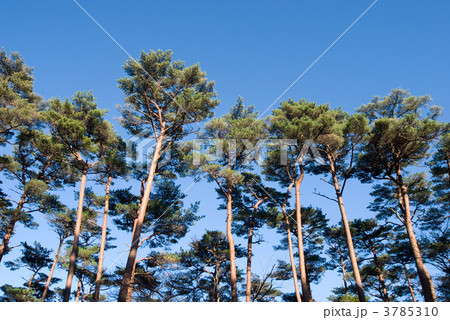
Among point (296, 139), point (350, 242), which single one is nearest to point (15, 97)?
point (296, 139)

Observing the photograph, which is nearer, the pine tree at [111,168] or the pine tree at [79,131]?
the pine tree at [79,131]

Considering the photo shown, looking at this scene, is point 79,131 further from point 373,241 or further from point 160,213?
point 373,241

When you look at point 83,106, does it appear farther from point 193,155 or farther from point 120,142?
point 193,155

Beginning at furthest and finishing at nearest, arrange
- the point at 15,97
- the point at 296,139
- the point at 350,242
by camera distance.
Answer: the point at 15,97, the point at 296,139, the point at 350,242

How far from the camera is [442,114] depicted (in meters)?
14.6

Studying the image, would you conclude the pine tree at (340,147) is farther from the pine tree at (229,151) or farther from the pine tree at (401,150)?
the pine tree at (229,151)

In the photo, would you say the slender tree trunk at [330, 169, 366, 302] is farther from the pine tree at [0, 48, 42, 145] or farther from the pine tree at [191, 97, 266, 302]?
the pine tree at [0, 48, 42, 145]

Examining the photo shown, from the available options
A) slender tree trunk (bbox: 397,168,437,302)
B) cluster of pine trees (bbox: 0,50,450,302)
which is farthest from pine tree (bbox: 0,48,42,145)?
slender tree trunk (bbox: 397,168,437,302)
